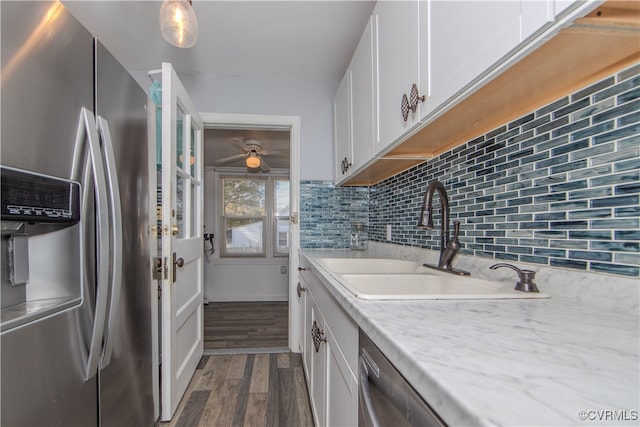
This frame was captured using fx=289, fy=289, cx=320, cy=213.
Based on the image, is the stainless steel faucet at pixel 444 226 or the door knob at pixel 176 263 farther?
the door knob at pixel 176 263

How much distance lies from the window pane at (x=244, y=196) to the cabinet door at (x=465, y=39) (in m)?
3.88

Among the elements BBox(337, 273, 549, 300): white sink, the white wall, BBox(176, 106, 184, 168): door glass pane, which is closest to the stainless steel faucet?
BBox(337, 273, 549, 300): white sink

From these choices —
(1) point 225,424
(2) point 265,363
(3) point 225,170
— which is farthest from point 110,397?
(3) point 225,170

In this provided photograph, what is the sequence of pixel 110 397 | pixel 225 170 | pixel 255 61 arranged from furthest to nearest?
pixel 225 170
pixel 255 61
pixel 110 397

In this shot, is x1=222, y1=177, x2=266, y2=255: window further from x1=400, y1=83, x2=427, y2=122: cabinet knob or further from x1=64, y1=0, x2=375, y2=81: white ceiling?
x1=400, y1=83, x2=427, y2=122: cabinet knob

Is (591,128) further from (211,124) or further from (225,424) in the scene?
(211,124)

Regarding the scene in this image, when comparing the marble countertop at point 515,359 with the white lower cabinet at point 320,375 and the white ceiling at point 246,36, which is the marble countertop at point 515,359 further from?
the white ceiling at point 246,36

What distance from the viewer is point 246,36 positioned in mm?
1889

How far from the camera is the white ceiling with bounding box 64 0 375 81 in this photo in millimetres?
1643

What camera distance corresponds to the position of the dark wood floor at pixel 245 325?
2656mm

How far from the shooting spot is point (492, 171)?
105cm

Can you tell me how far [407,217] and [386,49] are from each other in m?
0.92

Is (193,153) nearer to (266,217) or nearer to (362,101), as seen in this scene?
(362,101)

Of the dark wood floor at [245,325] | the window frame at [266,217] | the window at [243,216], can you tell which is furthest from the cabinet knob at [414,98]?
the window at [243,216]
